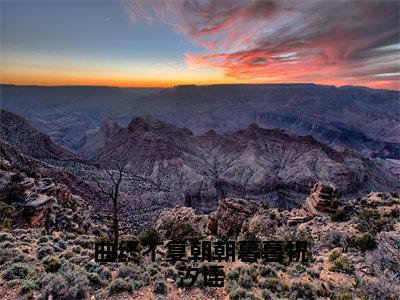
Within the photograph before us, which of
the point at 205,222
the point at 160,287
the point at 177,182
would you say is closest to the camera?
the point at 160,287

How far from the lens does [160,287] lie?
1391cm

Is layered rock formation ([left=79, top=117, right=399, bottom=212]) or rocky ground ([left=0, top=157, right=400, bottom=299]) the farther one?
layered rock formation ([left=79, top=117, right=399, bottom=212])

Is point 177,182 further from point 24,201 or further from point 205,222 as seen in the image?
point 24,201

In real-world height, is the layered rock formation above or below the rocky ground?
below

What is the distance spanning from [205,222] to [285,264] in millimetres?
27916

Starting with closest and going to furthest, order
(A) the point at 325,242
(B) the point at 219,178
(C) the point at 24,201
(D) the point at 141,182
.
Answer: (A) the point at 325,242, (C) the point at 24,201, (D) the point at 141,182, (B) the point at 219,178

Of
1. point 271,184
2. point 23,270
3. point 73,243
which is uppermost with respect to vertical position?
point 23,270

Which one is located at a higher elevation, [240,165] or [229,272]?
[229,272]

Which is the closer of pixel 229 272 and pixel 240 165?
pixel 229 272

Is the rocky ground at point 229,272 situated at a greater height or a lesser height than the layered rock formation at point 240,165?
greater

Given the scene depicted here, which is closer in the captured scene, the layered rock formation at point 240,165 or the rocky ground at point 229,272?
the rocky ground at point 229,272

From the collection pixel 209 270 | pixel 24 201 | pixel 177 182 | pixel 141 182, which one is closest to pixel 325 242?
pixel 209 270

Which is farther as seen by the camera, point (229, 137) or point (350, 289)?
point (229, 137)

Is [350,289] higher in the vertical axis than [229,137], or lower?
higher
